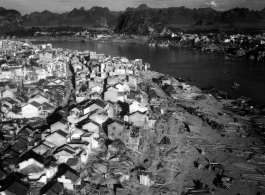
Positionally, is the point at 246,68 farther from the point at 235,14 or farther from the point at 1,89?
the point at 235,14

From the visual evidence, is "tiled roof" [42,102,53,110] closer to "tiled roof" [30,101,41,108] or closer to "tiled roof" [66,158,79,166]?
"tiled roof" [30,101,41,108]

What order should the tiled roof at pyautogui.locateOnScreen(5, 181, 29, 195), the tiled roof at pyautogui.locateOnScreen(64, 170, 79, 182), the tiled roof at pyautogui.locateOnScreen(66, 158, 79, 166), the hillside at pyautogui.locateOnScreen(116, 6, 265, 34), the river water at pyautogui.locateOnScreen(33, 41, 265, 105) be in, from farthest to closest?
the hillside at pyautogui.locateOnScreen(116, 6, 265, 34)
the river water at pyautogui.locateOnScreen(33, 41, 265, 105)
the tiled roof at pyautogui.locateOnScreen(66, 158, 79, 166)
the tiled roof at pyautogui.locateOnScreen(64, 170, 79, 182)
the tiled roof at pyautogui.locateOnScreen(5, 181, 29, 195)

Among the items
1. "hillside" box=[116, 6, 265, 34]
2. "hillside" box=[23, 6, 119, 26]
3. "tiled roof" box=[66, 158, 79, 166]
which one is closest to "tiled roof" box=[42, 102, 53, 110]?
"tiled roof" box=[66, 158, 79, 166]

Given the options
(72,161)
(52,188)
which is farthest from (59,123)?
(52,188)

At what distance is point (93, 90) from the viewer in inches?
437

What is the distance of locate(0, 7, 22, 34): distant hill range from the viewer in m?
57.9

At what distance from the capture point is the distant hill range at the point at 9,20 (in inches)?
2281

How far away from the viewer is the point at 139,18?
59875 millimetres

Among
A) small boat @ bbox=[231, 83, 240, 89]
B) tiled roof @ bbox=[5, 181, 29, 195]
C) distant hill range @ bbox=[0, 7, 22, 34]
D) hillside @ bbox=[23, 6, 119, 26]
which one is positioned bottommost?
tiled roof @ bbox=[5, 181, 29, 195]

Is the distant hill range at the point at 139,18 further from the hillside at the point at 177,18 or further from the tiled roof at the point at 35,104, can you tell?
the tiled roof at the point at 35,104

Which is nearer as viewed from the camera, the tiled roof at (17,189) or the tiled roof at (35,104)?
the tiled roof at (17,189)

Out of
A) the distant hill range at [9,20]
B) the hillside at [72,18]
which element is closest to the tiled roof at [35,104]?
the distant hill range at [9,20]

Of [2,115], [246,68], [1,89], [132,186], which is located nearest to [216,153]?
[132,186]

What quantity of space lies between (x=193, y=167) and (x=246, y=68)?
15821 mm
